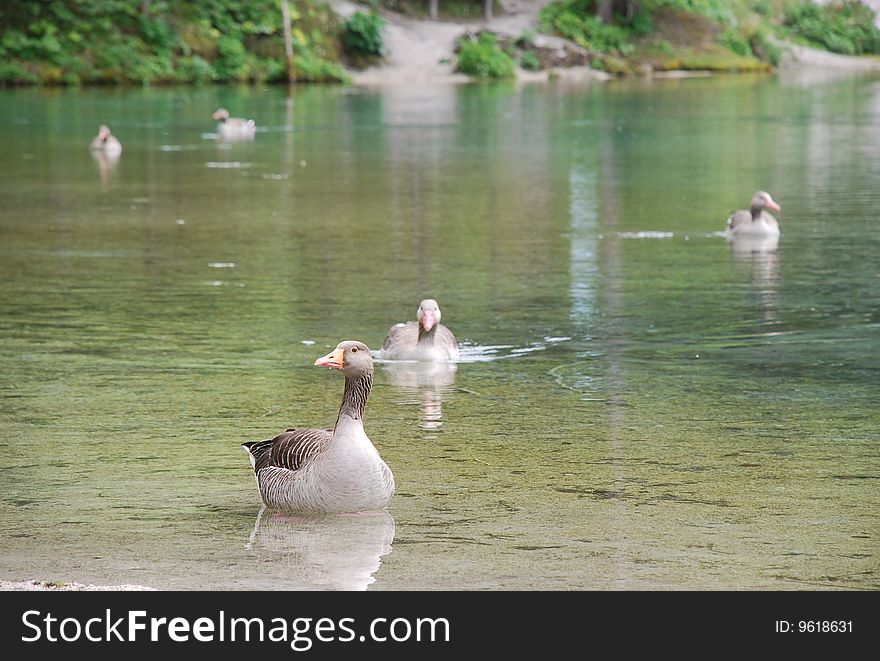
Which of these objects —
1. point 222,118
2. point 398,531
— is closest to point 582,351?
point 398,531

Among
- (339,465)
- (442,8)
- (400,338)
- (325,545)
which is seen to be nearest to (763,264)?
(400,338)

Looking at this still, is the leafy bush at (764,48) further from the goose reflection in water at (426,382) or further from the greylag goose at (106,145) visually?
the goose reflection in water at (426,382)

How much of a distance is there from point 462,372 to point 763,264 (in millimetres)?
6782

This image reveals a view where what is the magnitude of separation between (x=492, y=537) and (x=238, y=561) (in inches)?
47.4

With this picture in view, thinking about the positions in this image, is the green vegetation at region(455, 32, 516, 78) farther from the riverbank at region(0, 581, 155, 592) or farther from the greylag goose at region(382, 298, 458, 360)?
the riverbank at region(0, 581, 155, 592)

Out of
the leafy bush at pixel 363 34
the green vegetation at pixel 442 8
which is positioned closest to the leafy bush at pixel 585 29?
the green vegetation at pixel 442 8

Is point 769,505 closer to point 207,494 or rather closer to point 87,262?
point 207,494

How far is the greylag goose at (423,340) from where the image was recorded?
1260 cm

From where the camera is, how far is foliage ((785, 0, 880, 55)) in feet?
332

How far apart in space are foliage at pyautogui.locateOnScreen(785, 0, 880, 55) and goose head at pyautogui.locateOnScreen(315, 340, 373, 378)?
96.5 m

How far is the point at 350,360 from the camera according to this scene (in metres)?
8.17

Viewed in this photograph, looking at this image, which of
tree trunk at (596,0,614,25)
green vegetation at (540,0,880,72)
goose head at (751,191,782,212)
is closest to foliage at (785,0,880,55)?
green vegetation at (540,0,880,72)

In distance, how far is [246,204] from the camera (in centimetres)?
2411

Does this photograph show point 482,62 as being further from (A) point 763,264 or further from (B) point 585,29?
(A) point 763,264
